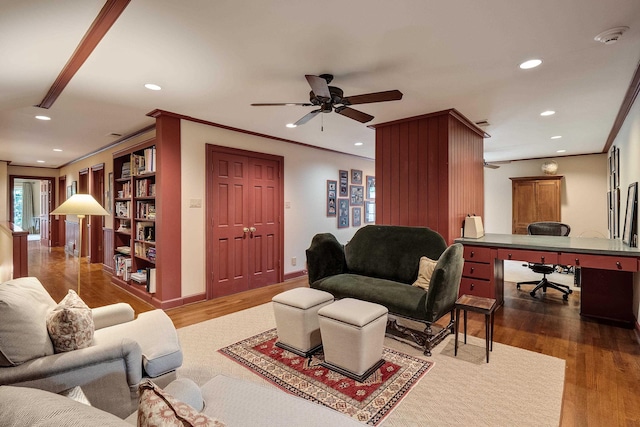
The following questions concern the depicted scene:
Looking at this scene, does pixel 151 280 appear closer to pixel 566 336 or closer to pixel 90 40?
pixel 90 40

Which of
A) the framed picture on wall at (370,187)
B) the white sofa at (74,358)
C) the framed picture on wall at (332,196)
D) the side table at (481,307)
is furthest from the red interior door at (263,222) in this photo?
the side table at (481,307)

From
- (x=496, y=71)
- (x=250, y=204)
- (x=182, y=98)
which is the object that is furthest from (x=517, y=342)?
(x=182, y=98)

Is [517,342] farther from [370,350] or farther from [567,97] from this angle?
[567,97]

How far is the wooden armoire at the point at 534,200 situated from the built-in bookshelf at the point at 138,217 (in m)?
7.68

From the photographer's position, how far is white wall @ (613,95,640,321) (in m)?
3.22

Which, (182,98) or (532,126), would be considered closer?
(182,98)

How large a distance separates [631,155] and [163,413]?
4.94 m

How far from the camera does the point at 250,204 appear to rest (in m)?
4.95

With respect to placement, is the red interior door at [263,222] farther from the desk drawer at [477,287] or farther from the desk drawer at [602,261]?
the desk drawer at [602,261]

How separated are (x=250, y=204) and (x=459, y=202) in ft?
9.92

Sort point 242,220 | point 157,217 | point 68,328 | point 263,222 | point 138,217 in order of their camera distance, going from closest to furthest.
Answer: point 68,328, point 157,217, point 138,217, point 242,220, point 263,222

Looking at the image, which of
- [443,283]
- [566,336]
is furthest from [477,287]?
[443,283]

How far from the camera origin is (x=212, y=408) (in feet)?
4.25

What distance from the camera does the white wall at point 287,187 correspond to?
13.8ft
